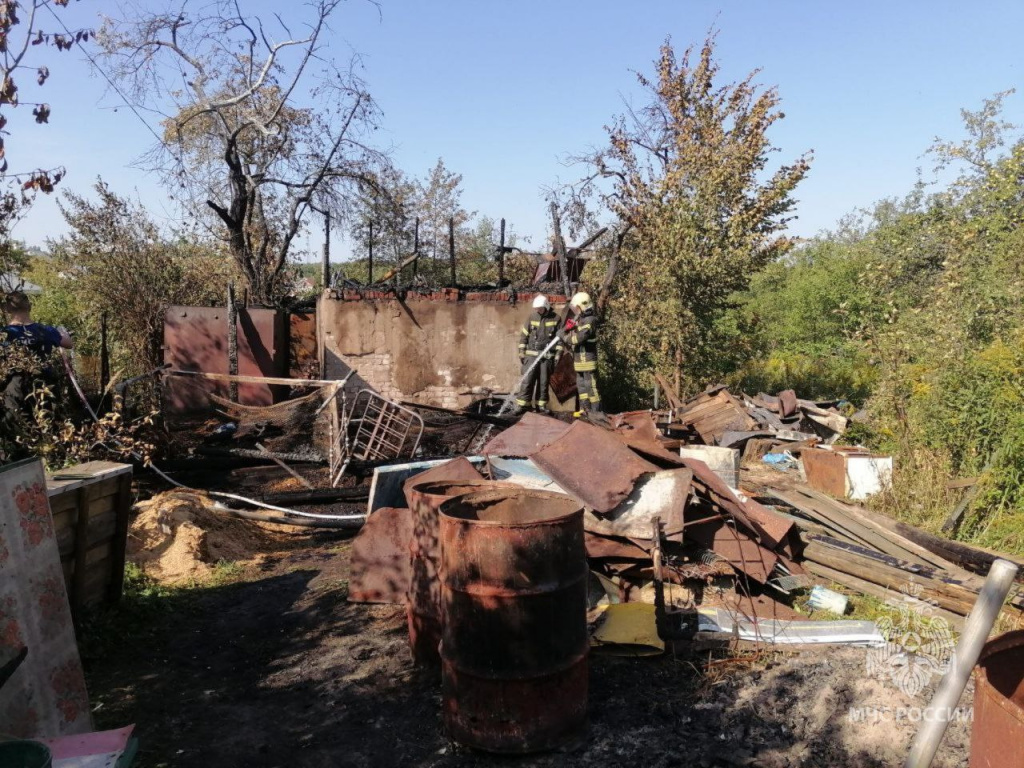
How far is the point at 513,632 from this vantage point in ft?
11.4

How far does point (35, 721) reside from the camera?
3.32m

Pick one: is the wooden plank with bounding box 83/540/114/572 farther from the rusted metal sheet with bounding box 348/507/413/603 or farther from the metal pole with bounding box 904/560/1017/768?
the metal pole with bounding box 904/560/1017/768

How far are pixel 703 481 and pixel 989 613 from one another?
331cm

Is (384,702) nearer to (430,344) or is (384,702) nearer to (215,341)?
(430,344)

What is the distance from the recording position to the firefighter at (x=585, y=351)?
430 inches

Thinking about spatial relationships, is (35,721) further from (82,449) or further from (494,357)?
(494,357)

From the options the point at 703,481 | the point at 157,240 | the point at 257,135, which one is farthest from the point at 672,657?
the point at 257,135

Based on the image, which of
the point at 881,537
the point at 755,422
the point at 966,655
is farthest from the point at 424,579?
the point at 755,422

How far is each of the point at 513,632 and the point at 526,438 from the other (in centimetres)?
299

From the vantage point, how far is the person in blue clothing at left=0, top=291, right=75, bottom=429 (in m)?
6.23

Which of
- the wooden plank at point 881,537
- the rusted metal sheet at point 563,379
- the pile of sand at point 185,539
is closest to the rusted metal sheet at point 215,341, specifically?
the rusted metal sheet at point 563,379

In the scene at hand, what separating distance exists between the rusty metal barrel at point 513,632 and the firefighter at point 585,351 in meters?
7.40

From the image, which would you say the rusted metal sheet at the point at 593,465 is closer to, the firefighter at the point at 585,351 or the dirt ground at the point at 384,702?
the dirt ground at the point at 384,702

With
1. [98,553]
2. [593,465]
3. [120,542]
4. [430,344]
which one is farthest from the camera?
[430,344]
